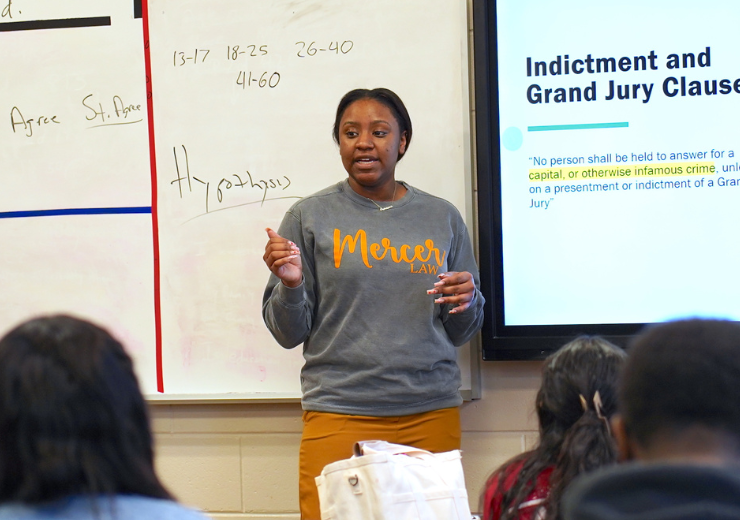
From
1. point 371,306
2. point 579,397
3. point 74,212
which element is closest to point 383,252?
point 371,306

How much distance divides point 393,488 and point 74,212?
1637 millimetres

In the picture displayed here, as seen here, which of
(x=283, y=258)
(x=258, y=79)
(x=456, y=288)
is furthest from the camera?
(x=258, y=79)

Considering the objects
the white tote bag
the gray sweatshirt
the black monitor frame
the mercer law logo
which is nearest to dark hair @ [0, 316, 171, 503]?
the white tote bag

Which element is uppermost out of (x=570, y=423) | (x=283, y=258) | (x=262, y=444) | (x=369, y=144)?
(x=369, y=144)

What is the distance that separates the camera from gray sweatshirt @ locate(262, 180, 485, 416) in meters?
2.20

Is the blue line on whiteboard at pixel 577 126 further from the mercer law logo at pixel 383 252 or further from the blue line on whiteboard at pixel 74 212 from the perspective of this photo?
the blue line on whiteboard at pixel 74 212

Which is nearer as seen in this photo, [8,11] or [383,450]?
[383,450]

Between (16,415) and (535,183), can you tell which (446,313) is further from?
(16,415)

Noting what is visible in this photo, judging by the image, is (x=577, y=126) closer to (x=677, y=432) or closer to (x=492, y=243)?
(x=492, y=243)

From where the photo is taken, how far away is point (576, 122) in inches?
101

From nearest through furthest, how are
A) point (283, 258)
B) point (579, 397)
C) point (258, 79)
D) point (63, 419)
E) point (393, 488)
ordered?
point (63, 419) → point (579, 397) → point (393, 488) → point (283, 258) → point (258, 79)

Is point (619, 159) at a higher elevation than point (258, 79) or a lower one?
lower

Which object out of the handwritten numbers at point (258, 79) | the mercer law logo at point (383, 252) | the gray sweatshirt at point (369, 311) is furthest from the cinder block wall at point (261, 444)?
the handwritten numbers at point (258, 79)

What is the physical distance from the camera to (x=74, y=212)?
2805 mm
